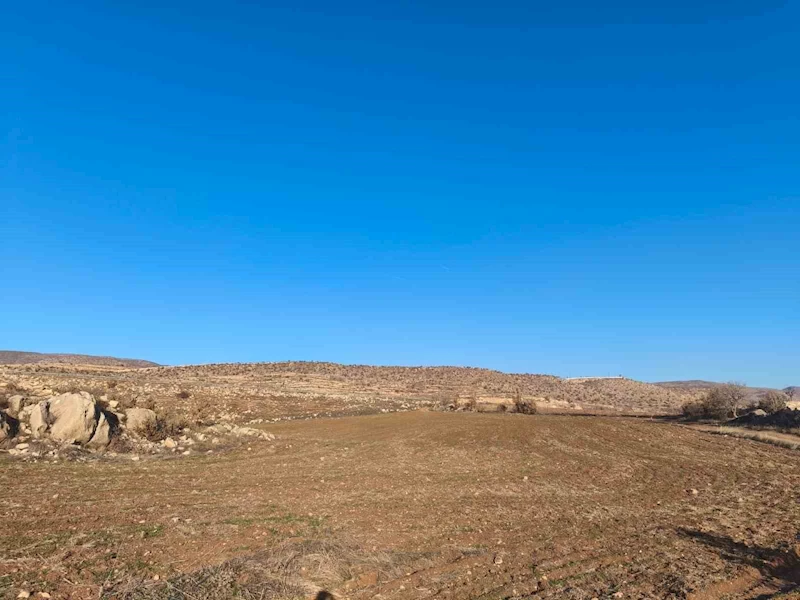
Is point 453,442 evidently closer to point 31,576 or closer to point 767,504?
point 767,504

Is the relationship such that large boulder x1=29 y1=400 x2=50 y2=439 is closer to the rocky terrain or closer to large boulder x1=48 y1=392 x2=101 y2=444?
the rocky terrain

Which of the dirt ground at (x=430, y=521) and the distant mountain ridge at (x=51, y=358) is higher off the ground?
the distant mountain ridge at (x=51, y=358)

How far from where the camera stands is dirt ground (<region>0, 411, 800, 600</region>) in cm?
825

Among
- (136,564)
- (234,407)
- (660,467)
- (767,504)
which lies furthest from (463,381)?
(136,564)

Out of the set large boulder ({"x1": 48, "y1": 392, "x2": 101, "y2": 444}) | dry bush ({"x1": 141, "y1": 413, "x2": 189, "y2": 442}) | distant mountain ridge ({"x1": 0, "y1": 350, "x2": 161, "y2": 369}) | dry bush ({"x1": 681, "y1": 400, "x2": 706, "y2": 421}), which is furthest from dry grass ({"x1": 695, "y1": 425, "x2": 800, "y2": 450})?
distant mountain ridge ({"x1": 0, "y1": 350, "x2": 161, "y2": 369})

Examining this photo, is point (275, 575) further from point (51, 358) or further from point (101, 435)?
point (51, 358)

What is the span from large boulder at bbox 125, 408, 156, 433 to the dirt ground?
487 cm

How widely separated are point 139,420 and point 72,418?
364 centimetres

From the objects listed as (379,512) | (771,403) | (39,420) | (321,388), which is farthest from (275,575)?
(321,388)

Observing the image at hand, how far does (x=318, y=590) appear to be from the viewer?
8008 mm

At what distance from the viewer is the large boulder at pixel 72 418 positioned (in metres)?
19.6

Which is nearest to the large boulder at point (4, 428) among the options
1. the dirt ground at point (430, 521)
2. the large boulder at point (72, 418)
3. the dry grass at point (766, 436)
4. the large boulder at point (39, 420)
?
the large boulder at point (39, 420)

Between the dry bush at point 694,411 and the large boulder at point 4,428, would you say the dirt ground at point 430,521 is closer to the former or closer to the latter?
the large boulder at point 4,428

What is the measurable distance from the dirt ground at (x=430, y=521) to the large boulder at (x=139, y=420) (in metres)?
4.87
